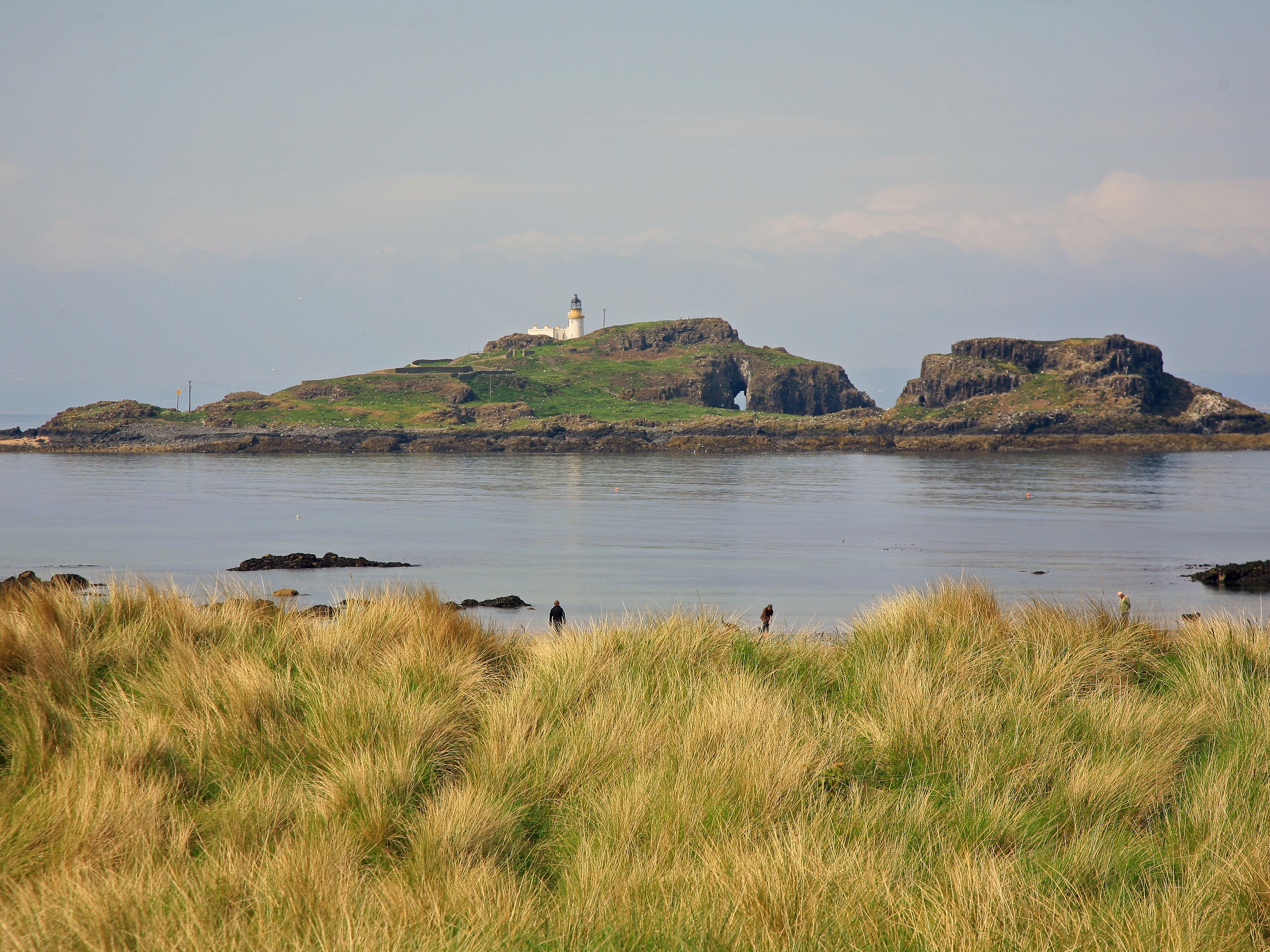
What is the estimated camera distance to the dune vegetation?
11.9 ft

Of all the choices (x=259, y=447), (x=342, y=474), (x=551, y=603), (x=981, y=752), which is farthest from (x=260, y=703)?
(x=259, y=447)

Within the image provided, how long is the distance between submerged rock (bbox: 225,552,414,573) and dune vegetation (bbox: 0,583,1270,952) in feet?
73.1

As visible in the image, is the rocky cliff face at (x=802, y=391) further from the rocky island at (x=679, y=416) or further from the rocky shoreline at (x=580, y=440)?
the rocky shoreline at (x=580, y=440)

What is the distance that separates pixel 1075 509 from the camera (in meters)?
50.0

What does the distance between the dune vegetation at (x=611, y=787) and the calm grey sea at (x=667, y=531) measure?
3.30 meters

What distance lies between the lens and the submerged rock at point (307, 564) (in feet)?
96.4

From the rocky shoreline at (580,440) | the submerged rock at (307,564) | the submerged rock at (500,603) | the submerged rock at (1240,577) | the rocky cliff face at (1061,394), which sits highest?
the rocky cliff face at (1061,394)

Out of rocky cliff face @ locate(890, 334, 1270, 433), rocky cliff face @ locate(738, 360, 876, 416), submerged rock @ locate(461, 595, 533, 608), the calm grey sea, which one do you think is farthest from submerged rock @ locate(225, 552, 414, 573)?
rocky cliff face @ locate(738, 360, 876, 416)

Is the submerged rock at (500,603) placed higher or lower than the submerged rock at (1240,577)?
higher

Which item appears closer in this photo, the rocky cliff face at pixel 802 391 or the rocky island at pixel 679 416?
the rocky island at pixel 679 416

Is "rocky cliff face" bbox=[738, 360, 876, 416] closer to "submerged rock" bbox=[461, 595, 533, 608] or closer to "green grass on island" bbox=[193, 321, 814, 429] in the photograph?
"green grass on island" bbox=[193, 321, 814, 429]

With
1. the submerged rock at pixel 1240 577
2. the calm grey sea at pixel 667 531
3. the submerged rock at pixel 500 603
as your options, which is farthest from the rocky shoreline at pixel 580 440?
the submerged rock at pixel 500 603

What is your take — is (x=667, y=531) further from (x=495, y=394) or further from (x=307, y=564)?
(x=495, y=394)

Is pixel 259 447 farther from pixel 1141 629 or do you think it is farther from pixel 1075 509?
pixel 1141 629
